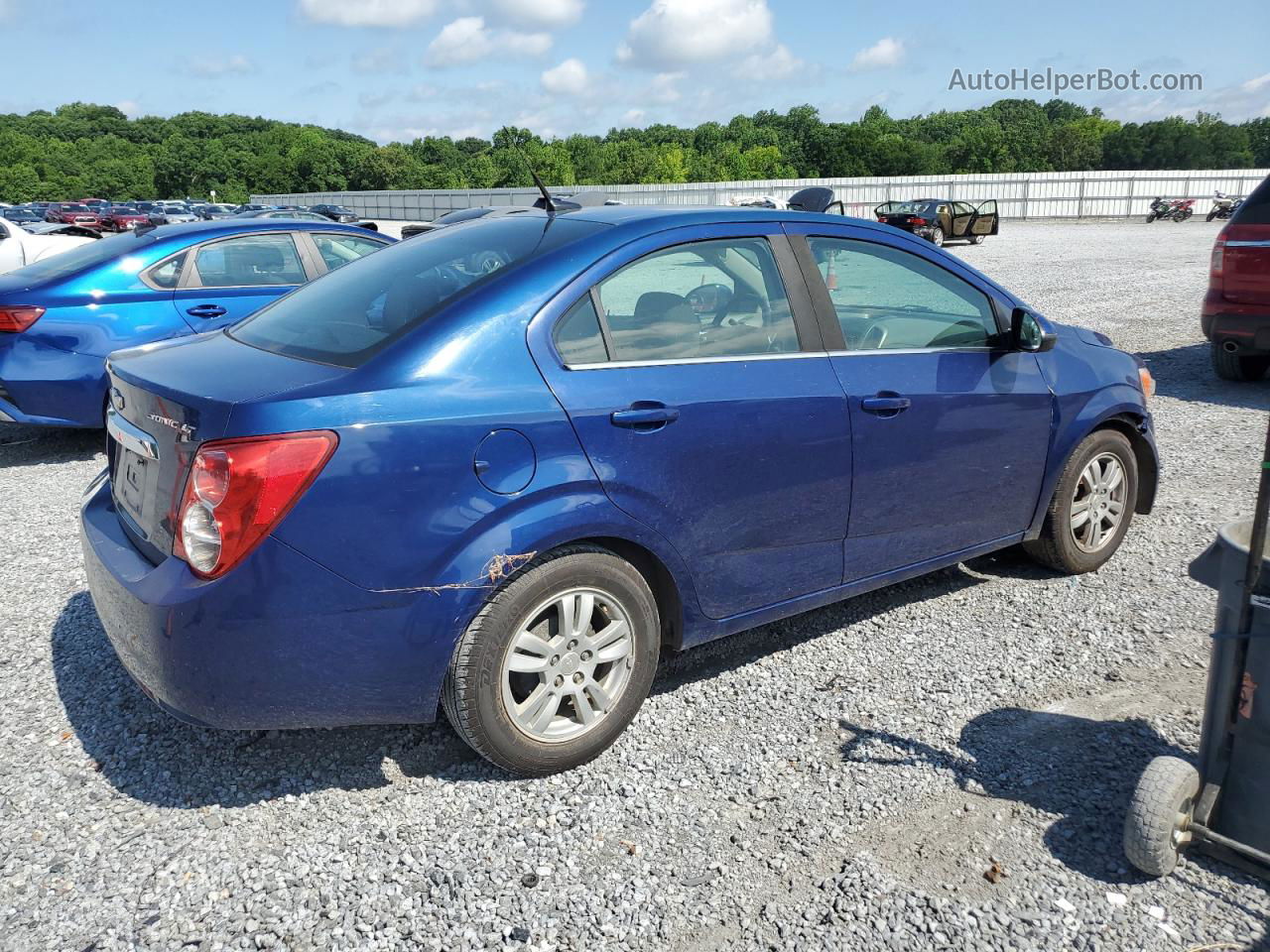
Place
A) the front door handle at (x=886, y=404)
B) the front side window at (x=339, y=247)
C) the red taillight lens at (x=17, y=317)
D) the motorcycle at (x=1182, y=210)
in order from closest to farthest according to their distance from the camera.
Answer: the front door handle at (x=886, y=404)
the red taillight lens at (x=17, y=317)
the front side window at (x=339, y=247)
the motorcycle at (x=1182, y=210)

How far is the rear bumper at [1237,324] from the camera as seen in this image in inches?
328

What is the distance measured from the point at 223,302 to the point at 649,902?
6.23 m

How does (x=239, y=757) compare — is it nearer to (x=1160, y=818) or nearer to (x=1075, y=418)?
(x=1160, y=818)

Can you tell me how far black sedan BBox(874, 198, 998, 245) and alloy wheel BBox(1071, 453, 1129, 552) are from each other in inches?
1091

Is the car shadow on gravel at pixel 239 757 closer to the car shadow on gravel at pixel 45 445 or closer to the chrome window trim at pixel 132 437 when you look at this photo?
the chrome window trim at pixel 132 437

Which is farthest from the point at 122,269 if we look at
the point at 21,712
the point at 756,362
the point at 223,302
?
the point at 756,362

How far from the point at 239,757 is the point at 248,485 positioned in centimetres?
119

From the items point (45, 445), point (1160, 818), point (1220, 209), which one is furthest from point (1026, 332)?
point (1220, 209)

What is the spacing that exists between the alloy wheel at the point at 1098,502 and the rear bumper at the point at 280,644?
3.15 metres

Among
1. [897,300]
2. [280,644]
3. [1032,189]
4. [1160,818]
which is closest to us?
[1160,818]

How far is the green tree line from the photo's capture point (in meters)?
97.8

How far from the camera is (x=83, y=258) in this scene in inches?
290

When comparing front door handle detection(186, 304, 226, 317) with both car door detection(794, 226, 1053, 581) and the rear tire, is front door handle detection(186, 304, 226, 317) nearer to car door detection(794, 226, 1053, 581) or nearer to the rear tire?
car door detection(794, 226, 1053, 581)

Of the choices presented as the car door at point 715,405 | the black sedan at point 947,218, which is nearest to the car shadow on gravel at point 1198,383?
the car door at point 715,405
